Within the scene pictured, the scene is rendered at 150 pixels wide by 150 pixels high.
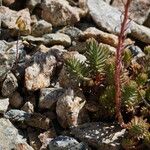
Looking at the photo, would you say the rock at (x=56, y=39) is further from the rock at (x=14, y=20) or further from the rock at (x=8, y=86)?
the rock at (x=8, y=86)

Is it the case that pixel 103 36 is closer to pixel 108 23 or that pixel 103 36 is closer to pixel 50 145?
pixel 108 23

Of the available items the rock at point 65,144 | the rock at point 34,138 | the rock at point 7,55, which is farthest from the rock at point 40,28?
the rock at point 65,144

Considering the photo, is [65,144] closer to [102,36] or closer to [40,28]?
[102,36]

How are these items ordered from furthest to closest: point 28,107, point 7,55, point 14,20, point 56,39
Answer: point 14,20 < point 56,39 < point 7,55 < point 28,107

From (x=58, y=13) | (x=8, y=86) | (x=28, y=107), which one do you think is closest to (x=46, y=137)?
(x=28, y=107)

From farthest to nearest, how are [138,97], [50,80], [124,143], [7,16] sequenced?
[7,16] → [50,80] → [138,97] → [124,143]

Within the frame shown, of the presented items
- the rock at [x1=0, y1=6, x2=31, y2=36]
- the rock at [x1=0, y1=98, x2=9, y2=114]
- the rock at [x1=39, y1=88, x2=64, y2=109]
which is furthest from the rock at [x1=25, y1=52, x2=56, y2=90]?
the rock at [x1=0, y1=6, x2=31, y2=36]

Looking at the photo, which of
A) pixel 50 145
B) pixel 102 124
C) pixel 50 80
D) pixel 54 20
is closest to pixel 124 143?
pixel 102 124
